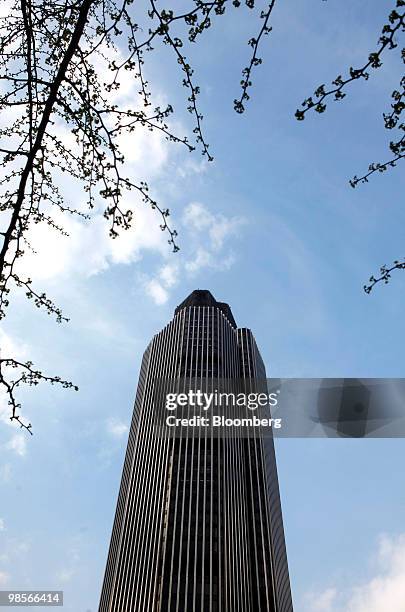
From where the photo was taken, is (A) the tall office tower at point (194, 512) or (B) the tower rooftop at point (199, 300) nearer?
(A) the tall office tower at point (194, 512)

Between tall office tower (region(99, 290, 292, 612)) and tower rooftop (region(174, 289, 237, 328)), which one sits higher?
tower rooftop (region(174, 289, 237, 328))

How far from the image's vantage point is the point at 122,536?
6075 cm

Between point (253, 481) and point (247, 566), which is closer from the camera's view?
point (247, 566)

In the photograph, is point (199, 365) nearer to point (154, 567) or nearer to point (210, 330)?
point (210, 330)

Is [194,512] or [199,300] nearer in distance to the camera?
[194,512]

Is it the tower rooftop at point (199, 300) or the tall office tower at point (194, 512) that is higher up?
the tower rooftop at point (199, 300)

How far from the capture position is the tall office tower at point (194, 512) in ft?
177

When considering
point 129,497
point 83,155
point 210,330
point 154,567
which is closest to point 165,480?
point 129,497

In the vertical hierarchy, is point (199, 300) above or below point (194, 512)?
above

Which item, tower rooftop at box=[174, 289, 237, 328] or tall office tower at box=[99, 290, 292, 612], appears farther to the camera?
tower rooftop at box=[174, 289, 237, 328]

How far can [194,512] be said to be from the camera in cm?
5894

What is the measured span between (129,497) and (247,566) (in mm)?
19091

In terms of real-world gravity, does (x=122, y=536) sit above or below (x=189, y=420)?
below

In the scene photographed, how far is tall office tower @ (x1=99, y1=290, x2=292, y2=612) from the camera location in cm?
5384
